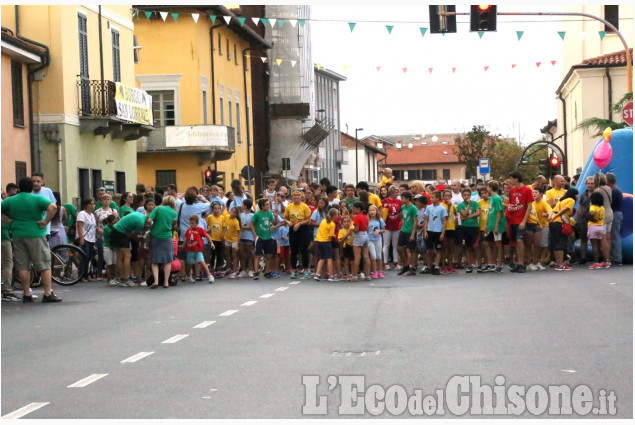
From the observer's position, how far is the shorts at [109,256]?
2317cm

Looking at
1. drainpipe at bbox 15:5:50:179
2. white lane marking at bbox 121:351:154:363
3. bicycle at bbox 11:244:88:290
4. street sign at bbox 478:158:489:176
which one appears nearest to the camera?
white lane marking at bbox 121:351:154:363

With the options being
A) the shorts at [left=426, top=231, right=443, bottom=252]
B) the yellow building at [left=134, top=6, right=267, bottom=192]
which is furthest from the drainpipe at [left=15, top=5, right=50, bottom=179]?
the yellow building at [left=134, top=6, right=267, bottom=192]

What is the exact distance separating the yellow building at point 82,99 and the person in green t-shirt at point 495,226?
49.6 feet

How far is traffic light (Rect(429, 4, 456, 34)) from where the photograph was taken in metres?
23.6

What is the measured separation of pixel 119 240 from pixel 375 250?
478 cm

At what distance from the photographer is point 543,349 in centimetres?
1117

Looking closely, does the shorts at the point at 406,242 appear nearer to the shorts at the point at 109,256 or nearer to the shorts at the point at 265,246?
the shorts at the point at 265,246

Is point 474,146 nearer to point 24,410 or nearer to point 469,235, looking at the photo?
point 469,235

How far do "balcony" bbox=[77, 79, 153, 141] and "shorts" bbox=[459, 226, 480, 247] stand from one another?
1545 cm

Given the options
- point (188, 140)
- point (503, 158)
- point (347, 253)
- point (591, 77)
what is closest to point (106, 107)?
point (188, 140)

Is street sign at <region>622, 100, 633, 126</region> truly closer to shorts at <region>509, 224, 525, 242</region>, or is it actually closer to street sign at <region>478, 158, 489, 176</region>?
shorts at <region>509, 224, 525, 242</region>

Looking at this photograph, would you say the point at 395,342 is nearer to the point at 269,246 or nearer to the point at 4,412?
the point at 4,412

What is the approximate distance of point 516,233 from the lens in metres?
23.8

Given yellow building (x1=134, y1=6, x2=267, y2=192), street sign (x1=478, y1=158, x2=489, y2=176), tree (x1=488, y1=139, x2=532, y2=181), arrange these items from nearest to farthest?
street sign (x1=478, y1=158, x2=489, y2=176) < yellow building (x1=134, y1=6, x2=267, y2=192) < tree (x1=488, y1=139, x2=532, y2=181)
